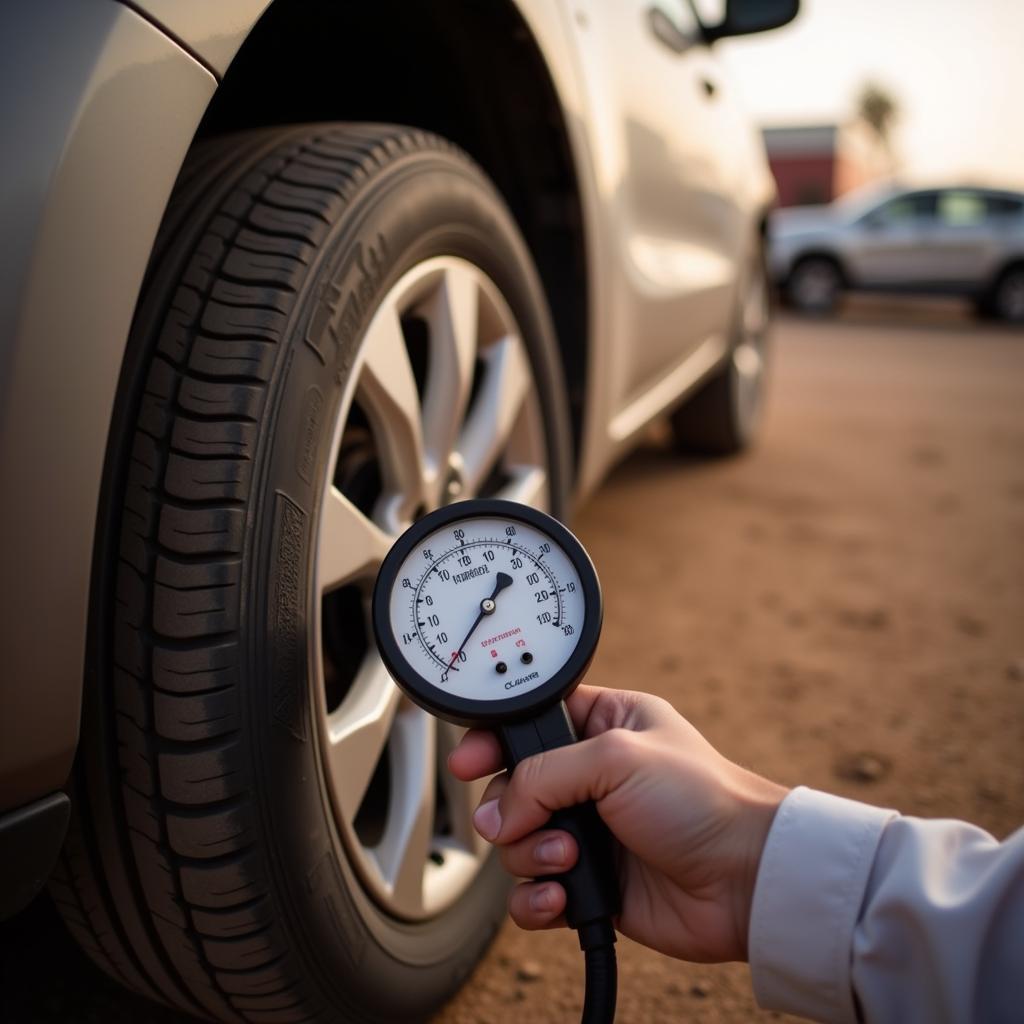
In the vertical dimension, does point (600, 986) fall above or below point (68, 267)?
below

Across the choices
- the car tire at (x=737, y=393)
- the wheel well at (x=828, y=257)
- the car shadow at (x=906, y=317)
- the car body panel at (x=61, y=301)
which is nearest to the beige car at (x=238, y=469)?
the car body panel at (x=61, y=301)

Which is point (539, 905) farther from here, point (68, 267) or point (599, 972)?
point (68, 267)

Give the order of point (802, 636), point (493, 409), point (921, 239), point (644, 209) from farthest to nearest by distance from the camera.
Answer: point (921, 239) → point (802, 636) → point (644, 209) → point (493, 409)

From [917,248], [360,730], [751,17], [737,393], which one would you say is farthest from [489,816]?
[917,248]

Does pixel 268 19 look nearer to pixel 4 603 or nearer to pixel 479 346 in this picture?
pixel 479 346

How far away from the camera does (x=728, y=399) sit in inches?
158

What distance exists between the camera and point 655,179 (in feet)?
7.68

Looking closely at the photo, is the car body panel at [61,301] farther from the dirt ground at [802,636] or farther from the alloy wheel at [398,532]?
the dirt ground at [802,636]

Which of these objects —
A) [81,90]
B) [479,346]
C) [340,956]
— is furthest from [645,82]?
[340,956]

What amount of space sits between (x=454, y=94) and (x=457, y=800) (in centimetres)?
118

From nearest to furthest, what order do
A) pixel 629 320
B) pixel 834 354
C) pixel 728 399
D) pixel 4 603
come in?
pixel 4 603 → pixel 629 320 → pixel 728 399 → pixel 834 354

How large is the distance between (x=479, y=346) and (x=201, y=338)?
2.23ft

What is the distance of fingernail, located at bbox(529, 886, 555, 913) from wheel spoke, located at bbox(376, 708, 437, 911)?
0.26 meters

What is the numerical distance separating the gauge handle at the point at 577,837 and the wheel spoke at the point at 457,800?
402 millimetres
